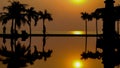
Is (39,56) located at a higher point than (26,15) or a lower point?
lower

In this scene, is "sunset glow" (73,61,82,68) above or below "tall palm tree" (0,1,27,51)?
below

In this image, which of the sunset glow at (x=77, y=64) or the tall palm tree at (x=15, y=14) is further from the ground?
the tall palm tree at (x=15, y=14)

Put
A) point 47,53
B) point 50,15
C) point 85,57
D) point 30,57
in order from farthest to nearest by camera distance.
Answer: point 50,15
point 47,53
point 85,57
point 30,57

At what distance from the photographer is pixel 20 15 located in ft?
206

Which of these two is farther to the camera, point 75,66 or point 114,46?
point 75,66

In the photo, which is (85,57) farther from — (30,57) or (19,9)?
(19,9)

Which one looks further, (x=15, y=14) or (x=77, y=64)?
(x=15, y=14)

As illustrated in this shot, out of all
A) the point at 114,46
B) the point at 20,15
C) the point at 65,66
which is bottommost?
the point at 65,66

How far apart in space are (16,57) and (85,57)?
38.6 ft

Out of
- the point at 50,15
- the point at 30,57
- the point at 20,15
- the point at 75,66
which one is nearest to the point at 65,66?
the point at 75,66

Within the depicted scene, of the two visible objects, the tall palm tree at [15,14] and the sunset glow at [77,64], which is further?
the tall palm tree at [15,14]

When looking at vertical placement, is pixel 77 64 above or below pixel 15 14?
below

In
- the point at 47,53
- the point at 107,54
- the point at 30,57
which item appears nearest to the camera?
the point at 107,54

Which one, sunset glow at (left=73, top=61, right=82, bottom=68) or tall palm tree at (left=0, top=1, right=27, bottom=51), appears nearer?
sunset glow at (left=73, top=61, right=82, bottom=68)
